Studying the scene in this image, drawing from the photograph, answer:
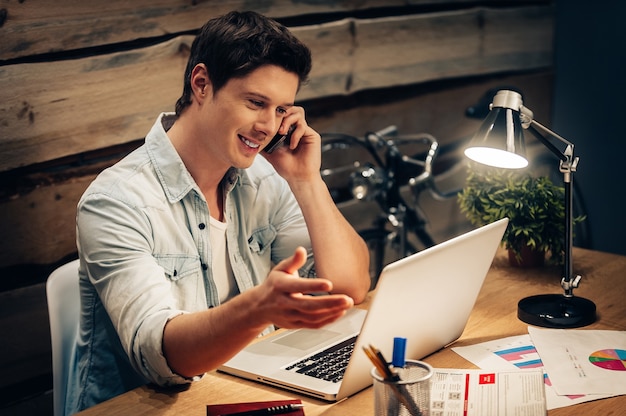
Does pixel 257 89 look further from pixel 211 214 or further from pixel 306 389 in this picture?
pixel 306 389

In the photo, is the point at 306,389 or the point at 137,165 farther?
the point at 137,165

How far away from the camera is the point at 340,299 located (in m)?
1.20

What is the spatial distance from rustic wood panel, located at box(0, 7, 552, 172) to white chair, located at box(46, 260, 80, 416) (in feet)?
1.45

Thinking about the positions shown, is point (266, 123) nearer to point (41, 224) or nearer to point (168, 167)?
point (168, 167)

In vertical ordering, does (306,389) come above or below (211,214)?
below

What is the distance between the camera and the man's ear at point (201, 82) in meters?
1.86

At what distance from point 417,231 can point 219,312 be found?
1.80 meters

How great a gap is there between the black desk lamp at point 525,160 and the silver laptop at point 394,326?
0.16 metres

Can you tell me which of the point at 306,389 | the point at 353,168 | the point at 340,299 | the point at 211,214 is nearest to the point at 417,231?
the point at 353,168

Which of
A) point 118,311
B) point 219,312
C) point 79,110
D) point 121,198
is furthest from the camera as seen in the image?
point 79,110

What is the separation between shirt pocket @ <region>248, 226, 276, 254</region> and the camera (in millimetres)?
2059

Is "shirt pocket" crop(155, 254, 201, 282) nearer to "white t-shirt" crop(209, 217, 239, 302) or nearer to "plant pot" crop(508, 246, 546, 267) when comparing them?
"white t-shirt" crop(209, 217, 239, 302)

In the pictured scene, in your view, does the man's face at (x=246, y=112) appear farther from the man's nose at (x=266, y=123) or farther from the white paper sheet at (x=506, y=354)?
the white paper sheet at (x=506, y=354)

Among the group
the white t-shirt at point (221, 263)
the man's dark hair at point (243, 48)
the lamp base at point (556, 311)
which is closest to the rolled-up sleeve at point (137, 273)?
the white t-shirt at point (221, 263)
